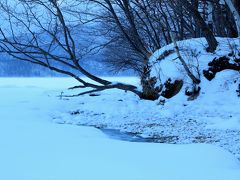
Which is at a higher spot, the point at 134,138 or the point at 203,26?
the point at 203,26

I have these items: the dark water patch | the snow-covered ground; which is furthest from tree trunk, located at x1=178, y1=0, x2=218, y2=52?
the dark water patch

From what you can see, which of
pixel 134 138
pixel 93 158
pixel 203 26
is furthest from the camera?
pixel 203 26

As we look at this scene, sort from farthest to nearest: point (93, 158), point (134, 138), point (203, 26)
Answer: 1. point (203, 26)
2. point (134, 138)
3. point (93, 158)

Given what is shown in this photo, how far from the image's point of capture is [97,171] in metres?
4.38

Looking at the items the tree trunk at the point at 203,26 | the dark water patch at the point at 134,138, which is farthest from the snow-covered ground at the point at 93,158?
the tree trunk at the point at 203,26

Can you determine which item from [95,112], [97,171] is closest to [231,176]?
[97,171]

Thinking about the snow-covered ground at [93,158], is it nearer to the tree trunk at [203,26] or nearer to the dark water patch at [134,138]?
the dark water patch at [134,138]

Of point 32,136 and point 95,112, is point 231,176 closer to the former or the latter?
point 32,136

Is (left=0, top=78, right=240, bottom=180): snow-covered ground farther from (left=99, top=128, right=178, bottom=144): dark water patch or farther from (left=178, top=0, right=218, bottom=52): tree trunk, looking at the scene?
(left=178, top=0, right=218, bottom=52): tree trunk

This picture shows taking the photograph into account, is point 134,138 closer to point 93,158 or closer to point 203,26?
point 93,158

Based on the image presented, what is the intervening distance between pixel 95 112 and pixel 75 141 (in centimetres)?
497

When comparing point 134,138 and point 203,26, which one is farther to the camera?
point 203,26

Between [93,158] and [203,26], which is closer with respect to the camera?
[93,158]

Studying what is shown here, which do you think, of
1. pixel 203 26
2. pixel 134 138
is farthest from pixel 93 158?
pixel 203 26
